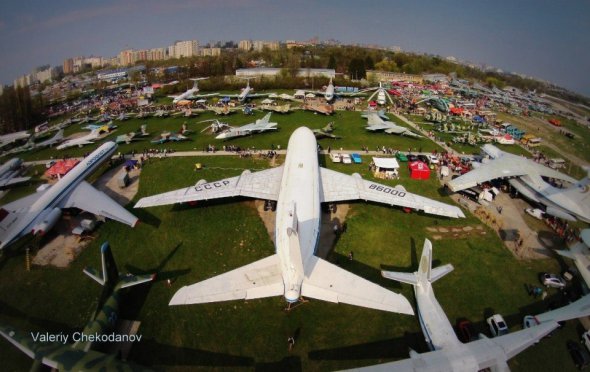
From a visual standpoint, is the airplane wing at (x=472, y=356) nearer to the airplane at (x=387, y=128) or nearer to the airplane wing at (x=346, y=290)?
the airplane wing at (x=346, y=290)

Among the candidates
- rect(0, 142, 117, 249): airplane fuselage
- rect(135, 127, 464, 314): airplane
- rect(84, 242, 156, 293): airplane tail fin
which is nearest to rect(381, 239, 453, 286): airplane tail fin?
rect(135, 127, 464, 314): airplane

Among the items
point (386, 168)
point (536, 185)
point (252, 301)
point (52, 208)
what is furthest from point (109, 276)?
point (536, 185)

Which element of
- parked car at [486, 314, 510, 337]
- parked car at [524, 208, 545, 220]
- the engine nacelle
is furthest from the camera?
parked car at [524, 208, 545, 220]

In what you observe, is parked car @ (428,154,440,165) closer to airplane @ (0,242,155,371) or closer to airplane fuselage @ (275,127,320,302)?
airplane fuselage @ (275,127,320,302)

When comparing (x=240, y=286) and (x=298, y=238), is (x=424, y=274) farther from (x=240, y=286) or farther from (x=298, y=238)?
(x=240, y=286)

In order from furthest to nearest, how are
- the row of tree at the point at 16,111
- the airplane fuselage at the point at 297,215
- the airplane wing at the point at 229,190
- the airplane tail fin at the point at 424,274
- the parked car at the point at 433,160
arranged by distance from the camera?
the row of tree at the point at 16,111 < the parked car at the point at 433,160 < the airplane wing at the point at 229,190 < the airplane tail fin at the point at 424,274 < the airplane fuselage at the point at 297,215

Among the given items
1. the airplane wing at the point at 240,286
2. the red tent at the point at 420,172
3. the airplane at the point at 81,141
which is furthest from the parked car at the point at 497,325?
the airplane at the point at 81,141
